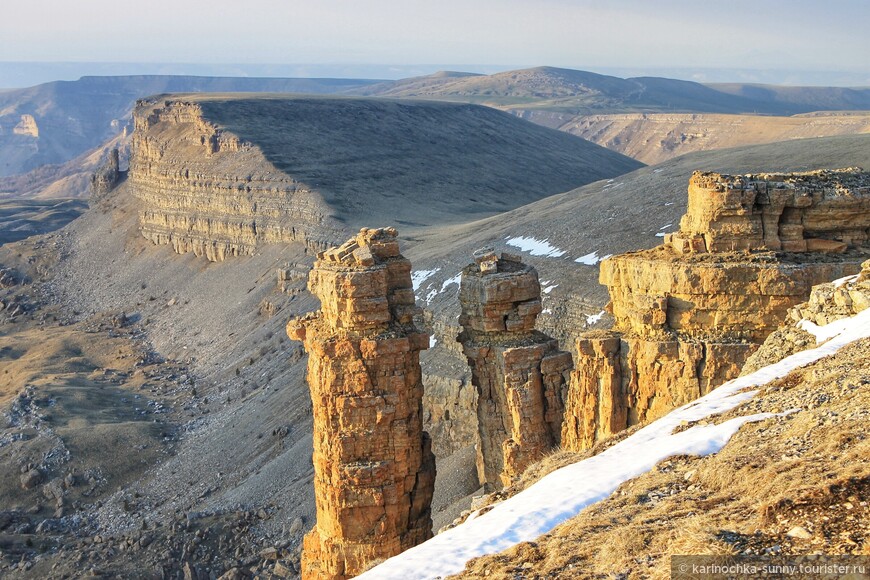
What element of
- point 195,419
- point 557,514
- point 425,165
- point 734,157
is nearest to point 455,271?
point 195,419

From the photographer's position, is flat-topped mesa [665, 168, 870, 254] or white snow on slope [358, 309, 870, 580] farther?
flat-topped mesa [665, 168, 870, 254]

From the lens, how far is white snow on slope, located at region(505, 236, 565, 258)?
57422 mm

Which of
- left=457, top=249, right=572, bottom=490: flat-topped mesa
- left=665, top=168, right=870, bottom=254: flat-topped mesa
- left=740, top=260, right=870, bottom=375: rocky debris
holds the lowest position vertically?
left=457, top=249, right=572, bottom=490: flat-topped mesa

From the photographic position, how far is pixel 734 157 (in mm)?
78875

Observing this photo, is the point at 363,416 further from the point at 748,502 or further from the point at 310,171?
the point at 310,171

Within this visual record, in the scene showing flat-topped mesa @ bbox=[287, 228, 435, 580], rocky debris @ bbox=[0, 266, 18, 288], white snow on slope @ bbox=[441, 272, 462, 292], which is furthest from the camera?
rocky debris @ bbox=[0, 266, 18, 288]

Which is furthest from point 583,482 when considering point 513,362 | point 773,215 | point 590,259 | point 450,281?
point 450,281

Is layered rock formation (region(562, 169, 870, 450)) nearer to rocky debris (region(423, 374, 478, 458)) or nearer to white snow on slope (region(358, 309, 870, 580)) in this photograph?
white snow on slope (region(358, 309, 870, 580))

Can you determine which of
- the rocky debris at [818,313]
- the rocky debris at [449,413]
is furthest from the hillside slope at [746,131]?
the rocky debris at [818,313]

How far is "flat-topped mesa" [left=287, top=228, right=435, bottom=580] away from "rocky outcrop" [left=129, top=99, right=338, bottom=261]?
192ft

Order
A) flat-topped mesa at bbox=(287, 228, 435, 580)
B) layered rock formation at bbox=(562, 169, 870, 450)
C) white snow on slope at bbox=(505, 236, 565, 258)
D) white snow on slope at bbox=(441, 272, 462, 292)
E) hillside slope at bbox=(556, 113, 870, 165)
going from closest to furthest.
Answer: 1. layered rock formation at bbox=(562, 169, 870, 450)
2. flat-topped mesa at bbox=(287, 228, 435, 580)
3. white snow on slope at bbox=(441, 272, 462, 292)
4. white snow on slope at bbox=(505, 236, 565, 258)
5. hillside slope at bbox=(556, 113, 870, 165)

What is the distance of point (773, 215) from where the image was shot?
21766 mm

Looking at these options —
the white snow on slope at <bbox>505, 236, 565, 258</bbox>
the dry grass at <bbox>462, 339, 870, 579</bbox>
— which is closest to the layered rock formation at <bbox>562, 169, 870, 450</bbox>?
the dry grass at <bbox>462, 339, 870, 579</bbox>

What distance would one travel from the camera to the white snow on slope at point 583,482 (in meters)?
13.5
